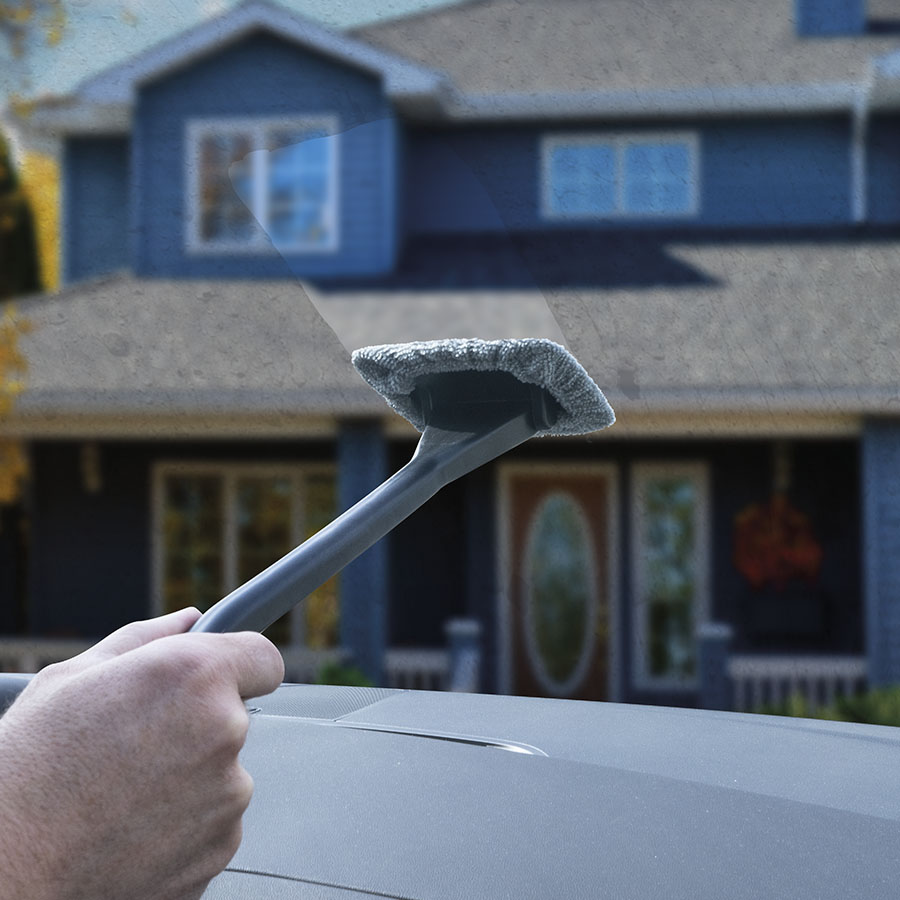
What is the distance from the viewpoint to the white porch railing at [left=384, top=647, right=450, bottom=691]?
24.5ft

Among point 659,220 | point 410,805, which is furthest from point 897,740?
point 659,220

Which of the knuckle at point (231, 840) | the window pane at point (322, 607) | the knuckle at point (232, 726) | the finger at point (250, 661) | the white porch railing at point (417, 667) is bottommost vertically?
the white porch railing at point (417, 667)

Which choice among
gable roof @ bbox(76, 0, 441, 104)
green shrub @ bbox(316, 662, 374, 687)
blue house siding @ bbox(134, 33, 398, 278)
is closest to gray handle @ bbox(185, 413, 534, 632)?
green shrub @ bbox(316, 662, 374, 687)

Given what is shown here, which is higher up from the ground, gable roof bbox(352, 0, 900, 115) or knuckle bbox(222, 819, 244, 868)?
gable roof bbox(352, 0, 900, 115)

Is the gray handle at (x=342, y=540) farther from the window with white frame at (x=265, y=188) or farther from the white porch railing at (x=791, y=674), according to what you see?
the window with white frame at (x=265, y=188)

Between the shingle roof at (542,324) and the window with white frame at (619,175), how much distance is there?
0.22m

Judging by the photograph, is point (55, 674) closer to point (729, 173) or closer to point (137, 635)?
point (137, 635)

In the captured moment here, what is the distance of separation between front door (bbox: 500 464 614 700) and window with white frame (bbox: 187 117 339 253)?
2.18 metres

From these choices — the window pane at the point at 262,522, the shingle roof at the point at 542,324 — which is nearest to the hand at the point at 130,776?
the shingle roof at the point at 542,324

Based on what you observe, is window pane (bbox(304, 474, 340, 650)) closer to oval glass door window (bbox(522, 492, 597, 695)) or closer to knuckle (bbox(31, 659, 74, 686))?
oval glass door window (bbox(522, 492, 597, 695))

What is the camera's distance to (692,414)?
7312 mm

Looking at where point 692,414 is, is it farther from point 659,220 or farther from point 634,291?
point 659,220

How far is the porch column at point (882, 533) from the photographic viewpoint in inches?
286

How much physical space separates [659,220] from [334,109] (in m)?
2.36
